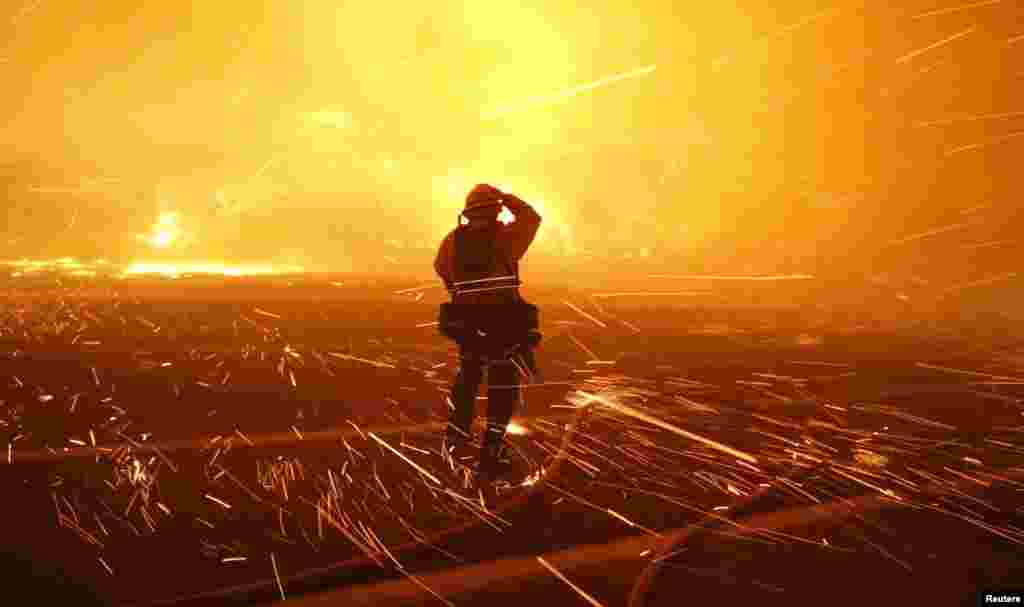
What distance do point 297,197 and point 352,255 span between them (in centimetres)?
521

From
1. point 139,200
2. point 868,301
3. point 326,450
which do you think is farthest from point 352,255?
point 326,450

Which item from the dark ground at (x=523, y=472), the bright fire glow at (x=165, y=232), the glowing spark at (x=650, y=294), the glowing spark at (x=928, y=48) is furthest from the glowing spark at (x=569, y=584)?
the bright fire glow at (x=165, y=232)

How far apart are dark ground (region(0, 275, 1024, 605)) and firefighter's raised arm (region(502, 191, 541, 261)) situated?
151cm

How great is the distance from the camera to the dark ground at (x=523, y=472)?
3.26 meters

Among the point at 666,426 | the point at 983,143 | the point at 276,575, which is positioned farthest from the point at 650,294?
the point at 276,575

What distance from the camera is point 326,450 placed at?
5.16 m

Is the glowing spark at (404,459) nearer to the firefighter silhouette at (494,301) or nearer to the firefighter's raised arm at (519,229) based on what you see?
the firefighter silhouette at (494,301)

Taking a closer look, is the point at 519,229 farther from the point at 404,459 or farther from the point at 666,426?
the point at 666,426

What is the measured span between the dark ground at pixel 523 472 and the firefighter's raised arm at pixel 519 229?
4.97 feet

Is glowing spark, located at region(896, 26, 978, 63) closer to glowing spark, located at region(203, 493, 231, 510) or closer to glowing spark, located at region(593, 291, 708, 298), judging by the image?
glowing spark, located at region(593, 291, 708, 298)

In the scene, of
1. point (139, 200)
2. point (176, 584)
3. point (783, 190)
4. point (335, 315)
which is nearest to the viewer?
point (176, 584)

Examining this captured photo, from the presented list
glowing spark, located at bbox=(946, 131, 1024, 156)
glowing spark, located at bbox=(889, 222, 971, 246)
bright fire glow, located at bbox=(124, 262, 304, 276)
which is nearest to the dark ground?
glowing spark, located at bbox=(889, 222, 971, 246)

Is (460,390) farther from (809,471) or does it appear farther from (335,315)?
(335,315)

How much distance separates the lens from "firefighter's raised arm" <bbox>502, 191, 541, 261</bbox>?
4.55 m
